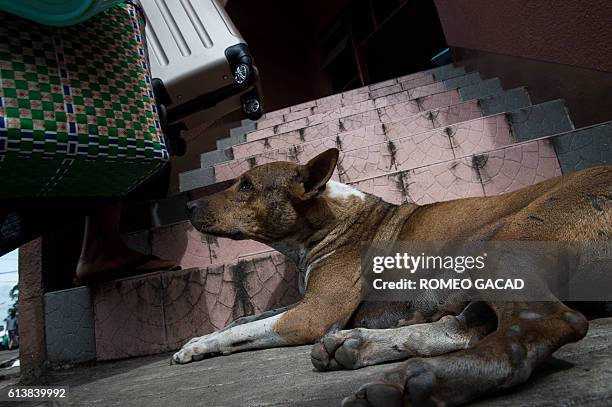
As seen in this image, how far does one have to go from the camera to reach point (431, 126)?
4.10m

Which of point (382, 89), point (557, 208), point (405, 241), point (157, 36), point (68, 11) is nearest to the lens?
point (68, 11)

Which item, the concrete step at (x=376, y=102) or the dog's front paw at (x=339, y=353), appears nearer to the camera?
the dog's front paw at (x=339, y=353)

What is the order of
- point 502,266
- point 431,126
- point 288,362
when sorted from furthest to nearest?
point 431,126 < point 288,362 < point 502,266

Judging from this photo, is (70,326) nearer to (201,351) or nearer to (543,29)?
(201,351)

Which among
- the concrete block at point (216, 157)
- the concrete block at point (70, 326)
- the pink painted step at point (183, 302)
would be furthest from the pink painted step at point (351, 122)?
the concrete block at point (70, 326)

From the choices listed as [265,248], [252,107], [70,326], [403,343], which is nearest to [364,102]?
[265,248]

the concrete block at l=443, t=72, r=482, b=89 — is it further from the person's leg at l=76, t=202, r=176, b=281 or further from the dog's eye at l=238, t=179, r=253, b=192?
the person's leg at l=76, t=202, r=176, b=281

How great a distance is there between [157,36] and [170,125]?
20.5 inches

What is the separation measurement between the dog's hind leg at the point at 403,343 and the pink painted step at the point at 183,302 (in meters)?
1.29

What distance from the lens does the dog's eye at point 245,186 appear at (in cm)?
249

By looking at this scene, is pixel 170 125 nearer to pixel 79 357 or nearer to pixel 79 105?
pixel 79 105

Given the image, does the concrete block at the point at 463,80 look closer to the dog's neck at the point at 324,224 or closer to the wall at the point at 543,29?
the wall at the point at 543,29

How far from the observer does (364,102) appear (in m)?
5.69

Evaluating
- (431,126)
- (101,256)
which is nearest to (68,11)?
(101,256)
